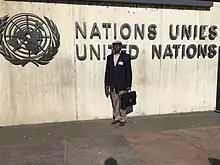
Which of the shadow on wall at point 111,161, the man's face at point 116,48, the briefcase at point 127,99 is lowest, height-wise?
the shadow on wall at point 111,161

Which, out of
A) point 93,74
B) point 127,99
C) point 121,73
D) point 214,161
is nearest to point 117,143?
point 127,99

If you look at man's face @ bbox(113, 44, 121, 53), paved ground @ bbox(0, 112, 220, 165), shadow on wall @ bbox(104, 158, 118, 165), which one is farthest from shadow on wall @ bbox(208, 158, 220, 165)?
man's face @ bbox(113, 44, 121, 53)

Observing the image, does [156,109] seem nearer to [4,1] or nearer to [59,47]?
[59,47]

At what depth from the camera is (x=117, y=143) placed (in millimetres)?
5508

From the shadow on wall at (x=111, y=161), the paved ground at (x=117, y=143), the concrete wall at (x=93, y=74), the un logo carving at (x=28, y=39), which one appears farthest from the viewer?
the concrete wall at (x=93, y=74)

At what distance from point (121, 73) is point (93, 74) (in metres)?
0.77

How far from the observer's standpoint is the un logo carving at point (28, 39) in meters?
6.26

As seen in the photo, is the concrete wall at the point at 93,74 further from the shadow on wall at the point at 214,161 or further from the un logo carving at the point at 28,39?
the shadow on wall at the point at 214,161

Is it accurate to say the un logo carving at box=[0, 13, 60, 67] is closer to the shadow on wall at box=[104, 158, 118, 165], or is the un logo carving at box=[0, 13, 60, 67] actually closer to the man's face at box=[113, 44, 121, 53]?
the man's face at box=[113, 44, 121, 53]

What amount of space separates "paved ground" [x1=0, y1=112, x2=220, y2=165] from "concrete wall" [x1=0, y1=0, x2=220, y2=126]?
1.13 ft

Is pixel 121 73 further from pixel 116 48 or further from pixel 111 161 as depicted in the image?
pixel 111 161

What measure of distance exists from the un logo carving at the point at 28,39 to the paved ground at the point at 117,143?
151 cm

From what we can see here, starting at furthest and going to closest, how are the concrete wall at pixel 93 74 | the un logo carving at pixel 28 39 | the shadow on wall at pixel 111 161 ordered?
the concrete wall at pixel 93 74 → the un logo carving at pixel 28 39 → the shadow on wall at pixel 111 161

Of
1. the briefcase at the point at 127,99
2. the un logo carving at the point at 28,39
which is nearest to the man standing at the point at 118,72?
the briefcase at the point at 127,99
